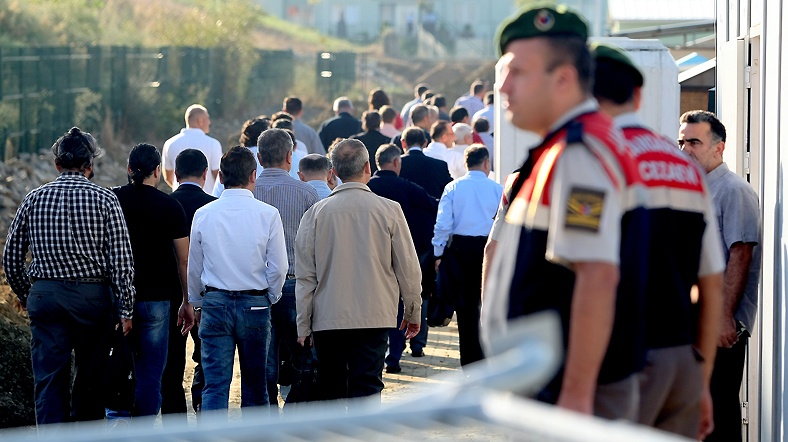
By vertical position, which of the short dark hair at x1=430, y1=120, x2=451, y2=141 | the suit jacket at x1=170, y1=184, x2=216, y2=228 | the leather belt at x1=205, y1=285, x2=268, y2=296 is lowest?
the leather belt at x1=205, y1=285, x2=268, y2=296

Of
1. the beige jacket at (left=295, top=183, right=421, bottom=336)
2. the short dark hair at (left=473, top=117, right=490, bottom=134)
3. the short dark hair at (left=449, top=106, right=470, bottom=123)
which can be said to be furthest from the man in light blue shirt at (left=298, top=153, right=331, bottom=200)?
the short dark hair at (left=449, top=106, right=470, bottom=123)

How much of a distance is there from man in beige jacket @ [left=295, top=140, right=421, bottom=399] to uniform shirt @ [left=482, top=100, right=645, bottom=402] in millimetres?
4058

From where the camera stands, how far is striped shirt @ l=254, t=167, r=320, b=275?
331 inches

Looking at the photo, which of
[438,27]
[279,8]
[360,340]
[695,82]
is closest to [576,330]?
[360,340]

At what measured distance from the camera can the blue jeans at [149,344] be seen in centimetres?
762

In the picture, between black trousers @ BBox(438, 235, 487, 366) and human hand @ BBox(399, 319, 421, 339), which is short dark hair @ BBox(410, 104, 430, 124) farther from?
human hand @ BBox(399, 319, 421, 339)

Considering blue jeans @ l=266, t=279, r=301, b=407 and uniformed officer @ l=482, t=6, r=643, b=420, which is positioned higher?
uniformed officer @ l=482, t=6, r=643, b=420

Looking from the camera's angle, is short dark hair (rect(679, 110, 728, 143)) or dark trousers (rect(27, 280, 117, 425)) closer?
short dark hair (rect(679, 110, 728, 143))

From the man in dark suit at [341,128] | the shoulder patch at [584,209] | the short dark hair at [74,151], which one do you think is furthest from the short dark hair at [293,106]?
the shoulder patch at [584,209]

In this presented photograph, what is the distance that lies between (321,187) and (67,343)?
8.38 ft

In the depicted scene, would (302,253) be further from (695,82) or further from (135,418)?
(695,82)

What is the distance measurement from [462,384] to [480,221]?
763 cm

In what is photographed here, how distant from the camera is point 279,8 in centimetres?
9362

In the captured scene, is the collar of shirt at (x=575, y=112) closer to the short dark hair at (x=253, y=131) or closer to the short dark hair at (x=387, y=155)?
the short dark hair at (x=387, y=155)
